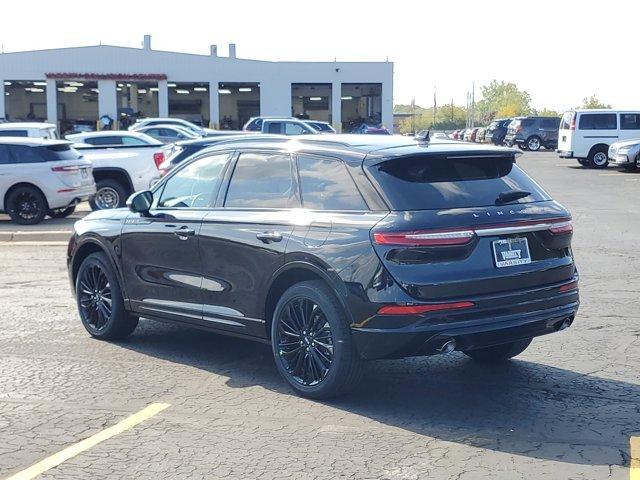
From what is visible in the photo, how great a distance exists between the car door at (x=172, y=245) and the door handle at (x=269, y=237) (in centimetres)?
75

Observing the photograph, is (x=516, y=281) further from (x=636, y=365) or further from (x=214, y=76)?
(x=214, y=76)

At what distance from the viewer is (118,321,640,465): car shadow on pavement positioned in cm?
558

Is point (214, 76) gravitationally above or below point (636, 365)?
above

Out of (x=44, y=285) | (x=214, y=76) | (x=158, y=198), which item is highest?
(x=214, y=76)

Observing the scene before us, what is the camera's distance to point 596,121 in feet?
114

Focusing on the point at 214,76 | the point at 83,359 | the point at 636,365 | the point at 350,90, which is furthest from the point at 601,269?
the point at 350,90

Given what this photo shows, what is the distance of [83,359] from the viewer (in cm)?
770

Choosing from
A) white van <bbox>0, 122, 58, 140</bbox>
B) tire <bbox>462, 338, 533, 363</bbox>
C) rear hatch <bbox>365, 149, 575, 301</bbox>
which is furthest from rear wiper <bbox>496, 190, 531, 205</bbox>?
white van <bbox>0, 122, 58, 140</bbox>

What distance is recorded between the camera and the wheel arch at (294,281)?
613 cm

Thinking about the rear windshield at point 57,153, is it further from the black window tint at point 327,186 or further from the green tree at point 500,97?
the green tree at point 500,97

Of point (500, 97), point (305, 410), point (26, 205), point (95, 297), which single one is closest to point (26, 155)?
point (26, 205)

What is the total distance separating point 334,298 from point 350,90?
65.4 m

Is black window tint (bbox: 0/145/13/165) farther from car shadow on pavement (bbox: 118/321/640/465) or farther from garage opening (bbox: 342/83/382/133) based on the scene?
garage opening (bbox: 342/83/382/133)

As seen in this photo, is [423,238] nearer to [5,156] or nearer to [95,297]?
[95,297]
